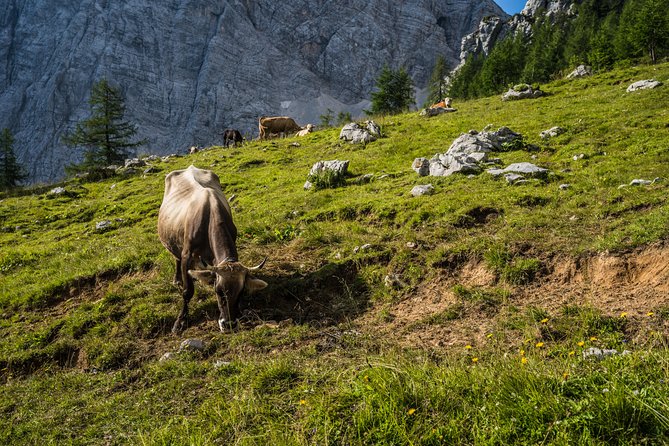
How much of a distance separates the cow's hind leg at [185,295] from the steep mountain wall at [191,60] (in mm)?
111457

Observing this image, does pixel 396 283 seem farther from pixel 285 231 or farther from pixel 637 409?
pixel 637 409

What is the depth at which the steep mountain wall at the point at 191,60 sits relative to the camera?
107562 mm

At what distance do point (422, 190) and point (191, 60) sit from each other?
134m

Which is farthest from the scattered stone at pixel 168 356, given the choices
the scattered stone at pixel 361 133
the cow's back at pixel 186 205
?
the scattered stone at pixel 361 133

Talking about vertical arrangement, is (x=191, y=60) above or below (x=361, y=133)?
above

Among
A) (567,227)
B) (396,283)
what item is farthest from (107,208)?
(567,227)

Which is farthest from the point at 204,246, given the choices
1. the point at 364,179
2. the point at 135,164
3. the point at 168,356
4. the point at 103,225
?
the point at 135,164

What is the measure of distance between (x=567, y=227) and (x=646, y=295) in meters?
2.35

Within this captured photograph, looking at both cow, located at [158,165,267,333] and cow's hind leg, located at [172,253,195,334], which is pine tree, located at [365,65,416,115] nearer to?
cow, located at [158,165,267,333]

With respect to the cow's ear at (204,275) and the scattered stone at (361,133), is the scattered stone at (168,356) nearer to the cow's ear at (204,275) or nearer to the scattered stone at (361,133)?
the cow's ear at (204,275)

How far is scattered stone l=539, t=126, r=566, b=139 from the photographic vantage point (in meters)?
14.4

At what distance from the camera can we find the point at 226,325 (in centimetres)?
684

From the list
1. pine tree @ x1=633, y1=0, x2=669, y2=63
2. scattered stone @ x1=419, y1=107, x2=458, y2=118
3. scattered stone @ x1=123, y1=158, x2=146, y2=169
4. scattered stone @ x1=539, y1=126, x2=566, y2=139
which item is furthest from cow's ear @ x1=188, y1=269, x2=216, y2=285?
pine tree @ x1=633, y1=0, x2=669, y2=63

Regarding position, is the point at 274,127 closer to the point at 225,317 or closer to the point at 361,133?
the point at 361,133
